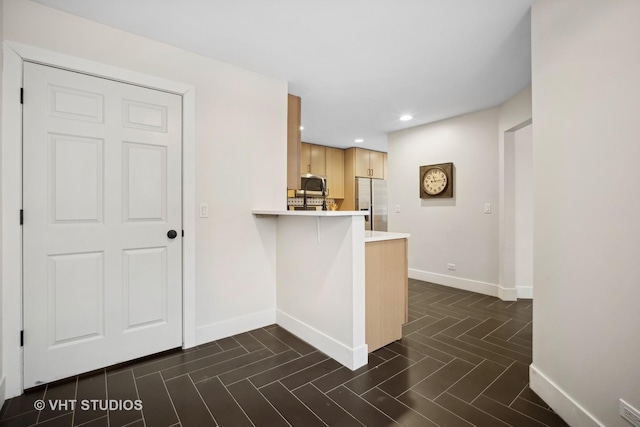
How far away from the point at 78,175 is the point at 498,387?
3068 mm

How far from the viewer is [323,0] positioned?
5.88ft

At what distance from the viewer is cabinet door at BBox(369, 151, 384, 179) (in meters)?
6.46

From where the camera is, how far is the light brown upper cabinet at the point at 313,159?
569 centimetres

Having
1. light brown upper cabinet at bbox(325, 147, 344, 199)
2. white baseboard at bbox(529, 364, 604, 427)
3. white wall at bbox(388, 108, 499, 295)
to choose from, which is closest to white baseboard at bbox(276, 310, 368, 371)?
white baseboard at bbox(529, 364, 604, 427)

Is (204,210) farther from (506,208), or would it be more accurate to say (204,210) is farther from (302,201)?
(506,208)

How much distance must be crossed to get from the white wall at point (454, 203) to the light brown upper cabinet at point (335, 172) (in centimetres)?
142

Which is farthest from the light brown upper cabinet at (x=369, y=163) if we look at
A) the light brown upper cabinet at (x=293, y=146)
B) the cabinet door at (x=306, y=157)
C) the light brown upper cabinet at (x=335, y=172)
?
the light brown upper cabinet at (x=293, y=146)

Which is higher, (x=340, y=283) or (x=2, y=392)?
(x=340, y=283)

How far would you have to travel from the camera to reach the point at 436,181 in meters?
4.34

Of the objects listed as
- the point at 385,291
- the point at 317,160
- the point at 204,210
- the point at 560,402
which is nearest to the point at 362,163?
the point at 317,160

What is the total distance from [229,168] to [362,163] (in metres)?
4.13

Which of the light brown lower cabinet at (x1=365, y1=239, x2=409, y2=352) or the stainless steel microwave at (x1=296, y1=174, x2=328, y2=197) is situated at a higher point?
the stainless steel microwave at (x1=296, y1=174, x2=328, y2=197)

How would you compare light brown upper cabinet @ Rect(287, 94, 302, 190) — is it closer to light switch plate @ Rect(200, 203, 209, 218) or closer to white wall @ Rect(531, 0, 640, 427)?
light switch plate @ Rect(200, 203, 209, 218)

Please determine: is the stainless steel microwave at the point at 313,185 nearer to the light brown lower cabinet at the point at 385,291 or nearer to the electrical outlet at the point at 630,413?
the light brown lower cabinet at the point at 385,291
